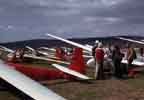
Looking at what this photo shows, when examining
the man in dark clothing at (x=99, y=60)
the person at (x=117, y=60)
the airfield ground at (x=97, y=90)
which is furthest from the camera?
the person at (x=117, y=60)

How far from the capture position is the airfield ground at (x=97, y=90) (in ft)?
38.1

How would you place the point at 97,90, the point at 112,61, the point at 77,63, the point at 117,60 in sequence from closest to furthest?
the point at 97,90, the point at 77,63, the point at 117,60, the point at 112,61

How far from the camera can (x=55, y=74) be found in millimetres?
14820

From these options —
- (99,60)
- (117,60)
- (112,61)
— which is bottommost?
(112,61)

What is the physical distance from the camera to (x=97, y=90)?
515 inches

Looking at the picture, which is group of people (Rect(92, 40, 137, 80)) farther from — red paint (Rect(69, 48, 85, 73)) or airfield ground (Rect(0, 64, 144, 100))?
airfield ground (Rect(0, 64, 144, 100))

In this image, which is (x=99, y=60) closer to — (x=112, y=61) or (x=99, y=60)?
(x=99, y=60)

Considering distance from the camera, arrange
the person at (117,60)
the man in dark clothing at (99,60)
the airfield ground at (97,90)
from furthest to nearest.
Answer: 1. the person at (117,60)
2. the man in dark clothing at (99,60)
3. the airfield ground at (97,90)

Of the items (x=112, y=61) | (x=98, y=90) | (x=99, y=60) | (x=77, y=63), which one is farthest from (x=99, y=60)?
(x=98, y=90)

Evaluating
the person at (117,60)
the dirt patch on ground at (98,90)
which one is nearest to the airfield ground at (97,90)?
the dirt patch on ground at (98,90)

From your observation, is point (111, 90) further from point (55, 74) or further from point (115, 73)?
point (115, 73)

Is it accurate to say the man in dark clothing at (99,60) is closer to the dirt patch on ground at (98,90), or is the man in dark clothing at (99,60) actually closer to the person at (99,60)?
the person at (99,60)

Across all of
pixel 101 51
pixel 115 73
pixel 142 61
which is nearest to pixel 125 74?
pixel 115 73

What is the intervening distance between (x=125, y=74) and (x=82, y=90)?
5534 millimetres
